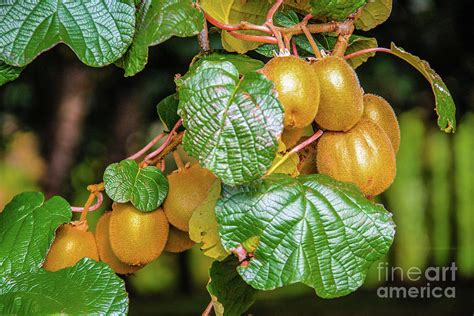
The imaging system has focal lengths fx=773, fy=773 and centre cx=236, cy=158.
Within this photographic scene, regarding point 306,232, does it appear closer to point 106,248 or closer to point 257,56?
point 106,248

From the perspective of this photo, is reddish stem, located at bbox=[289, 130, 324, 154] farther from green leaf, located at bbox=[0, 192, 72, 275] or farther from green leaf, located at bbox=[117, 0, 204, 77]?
green leaf, located at bbox=[0, 192, 72, 275]

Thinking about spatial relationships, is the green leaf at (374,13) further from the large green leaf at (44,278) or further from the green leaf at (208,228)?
the large green leaf at (44,278)

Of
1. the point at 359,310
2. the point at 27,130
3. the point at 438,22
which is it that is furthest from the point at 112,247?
the point at 359,310

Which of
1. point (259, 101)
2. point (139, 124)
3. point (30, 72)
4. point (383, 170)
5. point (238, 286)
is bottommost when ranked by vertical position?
point (139, 124)

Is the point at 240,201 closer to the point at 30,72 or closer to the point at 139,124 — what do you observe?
the point at 30,72

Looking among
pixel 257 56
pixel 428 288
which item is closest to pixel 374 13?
pixel 257 56

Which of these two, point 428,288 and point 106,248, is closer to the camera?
point 106,248
